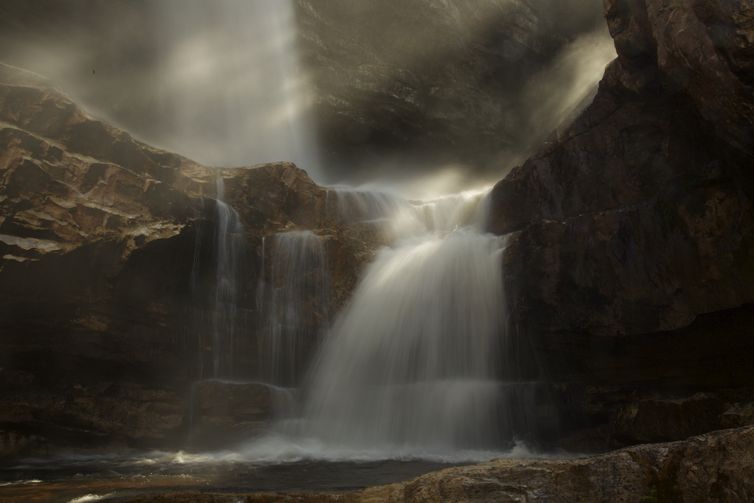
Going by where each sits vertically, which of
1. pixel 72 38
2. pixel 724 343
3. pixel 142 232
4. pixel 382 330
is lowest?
pixel 724 343

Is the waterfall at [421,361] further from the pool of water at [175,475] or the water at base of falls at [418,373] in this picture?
the pool of water at [175,475]

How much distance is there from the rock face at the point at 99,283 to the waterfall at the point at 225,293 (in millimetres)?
155

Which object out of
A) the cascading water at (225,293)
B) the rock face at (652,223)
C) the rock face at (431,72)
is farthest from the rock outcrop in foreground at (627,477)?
the rock face at (431,72)

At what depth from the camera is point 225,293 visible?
17531 millimetres

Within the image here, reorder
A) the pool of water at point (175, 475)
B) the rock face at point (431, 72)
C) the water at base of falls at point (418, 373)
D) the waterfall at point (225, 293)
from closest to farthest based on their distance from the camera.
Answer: the pool of water at point (175, 475) < the water at base of falls at point (418, 373) < the waterfall at point (225, 293) < the rock face at point (431, 72)

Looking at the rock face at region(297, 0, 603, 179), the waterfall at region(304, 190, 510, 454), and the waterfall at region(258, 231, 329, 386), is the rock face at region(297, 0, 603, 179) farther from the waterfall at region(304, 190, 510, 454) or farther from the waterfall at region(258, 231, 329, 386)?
the waterfall at region(304, 190, 510, 454)

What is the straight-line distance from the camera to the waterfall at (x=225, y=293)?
1722 centimetres

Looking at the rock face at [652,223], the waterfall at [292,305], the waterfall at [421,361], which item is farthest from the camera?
the waterfall at [292,305]

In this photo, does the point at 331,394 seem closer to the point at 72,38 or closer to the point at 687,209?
the point at 687,209

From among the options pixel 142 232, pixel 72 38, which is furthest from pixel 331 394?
pixel 72 38

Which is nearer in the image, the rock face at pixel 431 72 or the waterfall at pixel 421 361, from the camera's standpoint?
the waterfall at pixel 421 361

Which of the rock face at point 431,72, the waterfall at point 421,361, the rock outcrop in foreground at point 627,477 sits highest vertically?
the rock face at point 431,72

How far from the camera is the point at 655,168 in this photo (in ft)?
44.7

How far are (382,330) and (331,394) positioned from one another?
95.9 inches
